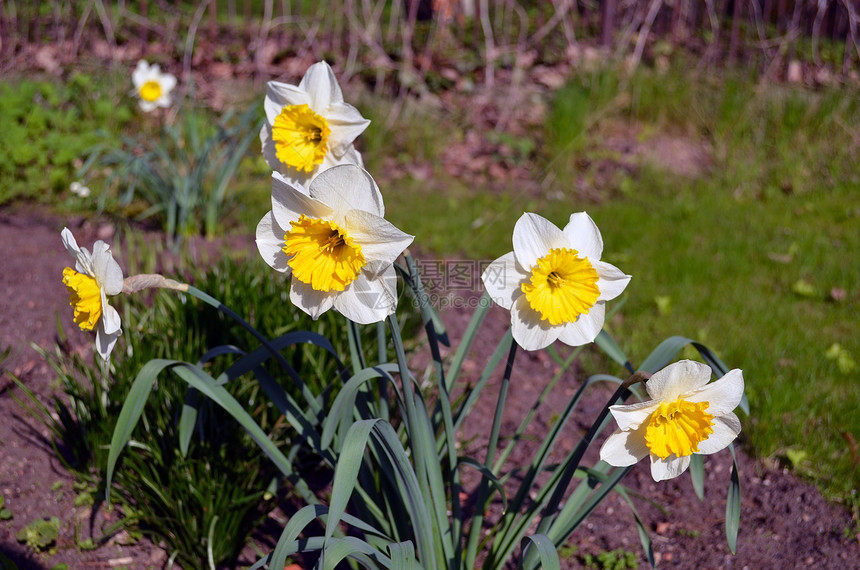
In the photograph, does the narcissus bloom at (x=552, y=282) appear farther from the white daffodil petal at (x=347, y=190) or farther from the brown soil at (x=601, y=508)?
the brown soil at (x=601, y=508)

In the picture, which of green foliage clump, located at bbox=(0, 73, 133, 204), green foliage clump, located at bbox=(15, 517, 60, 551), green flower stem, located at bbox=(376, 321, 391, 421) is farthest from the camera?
green foliage clump, located at bbox=(0, 73, 133, 204)

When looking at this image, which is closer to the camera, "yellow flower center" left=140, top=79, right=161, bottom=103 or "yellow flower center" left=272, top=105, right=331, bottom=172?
"yellow flower center" left=272, top=105, right=331, bottom=172

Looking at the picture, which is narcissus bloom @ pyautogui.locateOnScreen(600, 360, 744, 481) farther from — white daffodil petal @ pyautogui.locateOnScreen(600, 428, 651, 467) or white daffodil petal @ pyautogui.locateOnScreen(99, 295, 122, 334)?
white daffodil petal @ pyautogui.locateOnScreen(99, 295, 122, 334)

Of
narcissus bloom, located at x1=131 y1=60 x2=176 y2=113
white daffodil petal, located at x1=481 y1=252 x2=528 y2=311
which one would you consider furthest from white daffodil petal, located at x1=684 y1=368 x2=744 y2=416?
narcissus bloom, located at x1=131 y1=60 x2=176 y2=113

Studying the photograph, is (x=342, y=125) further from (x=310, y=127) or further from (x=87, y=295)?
(x=87, y=295)

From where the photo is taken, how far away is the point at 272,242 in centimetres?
126

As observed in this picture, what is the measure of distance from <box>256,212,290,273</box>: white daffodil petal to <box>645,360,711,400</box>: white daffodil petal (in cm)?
68

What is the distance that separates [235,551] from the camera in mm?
1817

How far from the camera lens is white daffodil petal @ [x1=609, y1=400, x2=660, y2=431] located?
1.16 metres

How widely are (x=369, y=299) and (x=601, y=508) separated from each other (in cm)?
131

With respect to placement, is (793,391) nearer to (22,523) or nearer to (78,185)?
(22,523)

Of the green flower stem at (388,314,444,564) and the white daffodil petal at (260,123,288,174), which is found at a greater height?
the white daffodil petal at (260,123,288,174)

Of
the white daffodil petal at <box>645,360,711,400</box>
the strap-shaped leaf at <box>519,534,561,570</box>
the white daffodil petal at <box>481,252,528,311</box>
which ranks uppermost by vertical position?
the white daffodil petal at <box>481,252,528,311</box>

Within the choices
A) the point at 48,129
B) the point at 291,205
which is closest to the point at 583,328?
the point at 291,205
